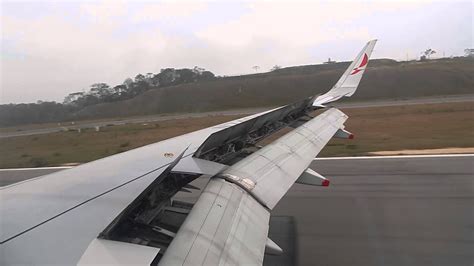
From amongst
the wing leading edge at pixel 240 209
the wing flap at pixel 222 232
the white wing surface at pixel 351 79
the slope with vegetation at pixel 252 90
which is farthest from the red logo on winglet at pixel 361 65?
the slope with vegetation at pixel 252 90

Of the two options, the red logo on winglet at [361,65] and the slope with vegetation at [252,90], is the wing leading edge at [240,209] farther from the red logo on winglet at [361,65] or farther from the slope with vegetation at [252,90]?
the slope with vegetation at [252,90]

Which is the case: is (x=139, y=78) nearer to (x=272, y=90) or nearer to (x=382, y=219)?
(x=272, y=90)

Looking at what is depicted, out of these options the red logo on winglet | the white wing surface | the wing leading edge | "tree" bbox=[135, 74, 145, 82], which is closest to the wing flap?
the wing leading edge

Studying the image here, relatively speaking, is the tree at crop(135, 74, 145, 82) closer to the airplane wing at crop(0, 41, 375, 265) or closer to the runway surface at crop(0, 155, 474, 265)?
the runway surface at crop(0, 155, 474, 265)

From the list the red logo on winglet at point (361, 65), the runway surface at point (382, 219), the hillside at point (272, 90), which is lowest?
the runway surface at point (382, 219)

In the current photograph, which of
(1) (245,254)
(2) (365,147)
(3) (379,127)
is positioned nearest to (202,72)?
(3) (379,127)
